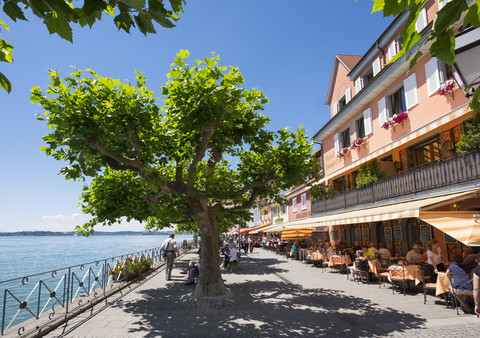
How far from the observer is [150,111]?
8.50 m

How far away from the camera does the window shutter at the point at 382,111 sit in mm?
16781

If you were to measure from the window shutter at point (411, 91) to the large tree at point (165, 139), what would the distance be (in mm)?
6634

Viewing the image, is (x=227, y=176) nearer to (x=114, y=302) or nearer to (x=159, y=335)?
(x=114, y=302)

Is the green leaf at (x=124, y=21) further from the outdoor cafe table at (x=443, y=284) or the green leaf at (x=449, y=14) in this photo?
the outdoor cafe table at (x=443, y=284)

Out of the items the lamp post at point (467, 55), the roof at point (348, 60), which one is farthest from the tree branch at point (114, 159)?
the roof at point (348, 60)

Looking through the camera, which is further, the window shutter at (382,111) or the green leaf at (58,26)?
the window shutter at (382,111)

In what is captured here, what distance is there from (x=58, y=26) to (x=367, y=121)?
18921 mm

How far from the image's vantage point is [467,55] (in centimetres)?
316

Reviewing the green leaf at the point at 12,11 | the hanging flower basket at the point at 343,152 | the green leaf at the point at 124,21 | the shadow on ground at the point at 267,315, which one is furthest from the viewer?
the hanging flower basket at the point at 343,152

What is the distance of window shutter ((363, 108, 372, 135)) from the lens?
1838 centimetres

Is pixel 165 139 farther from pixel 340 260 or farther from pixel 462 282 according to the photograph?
pixel 340 260

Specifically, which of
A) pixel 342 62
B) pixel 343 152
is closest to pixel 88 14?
pixel 343 152

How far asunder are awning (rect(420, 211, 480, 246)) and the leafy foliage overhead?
4.04m

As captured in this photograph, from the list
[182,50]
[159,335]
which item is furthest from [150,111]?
[159,335]
